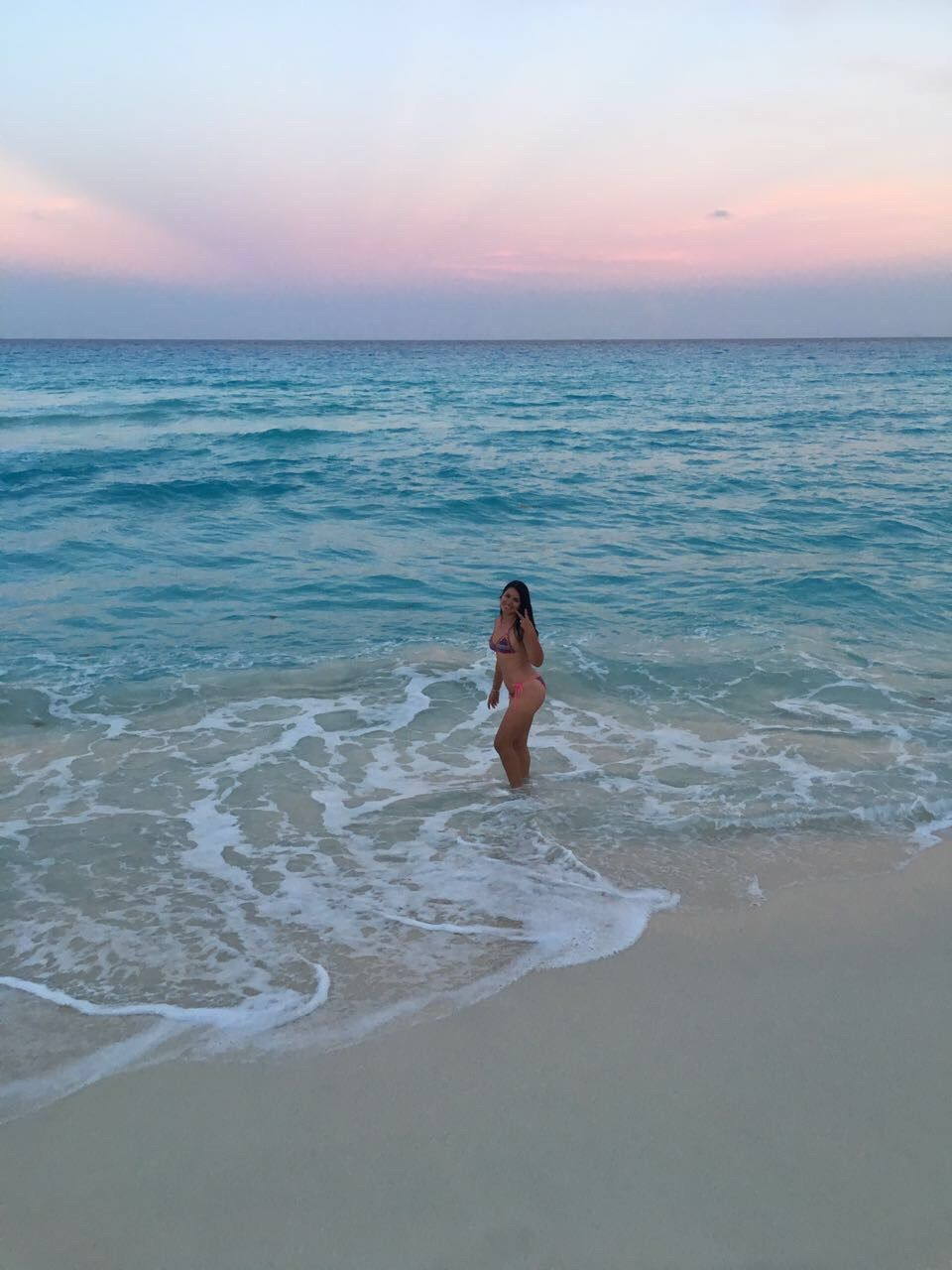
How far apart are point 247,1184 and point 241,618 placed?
8.16 m

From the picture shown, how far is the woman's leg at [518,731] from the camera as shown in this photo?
6.38 meters

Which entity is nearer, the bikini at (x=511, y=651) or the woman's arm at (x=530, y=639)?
the woman's arm at (x=530, y=639)

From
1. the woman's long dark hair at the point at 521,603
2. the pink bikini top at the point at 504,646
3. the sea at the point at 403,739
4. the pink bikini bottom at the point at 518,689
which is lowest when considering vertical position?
the sea at the point at 403,739

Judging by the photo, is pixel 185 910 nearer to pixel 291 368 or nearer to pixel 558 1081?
pixel 558 1081

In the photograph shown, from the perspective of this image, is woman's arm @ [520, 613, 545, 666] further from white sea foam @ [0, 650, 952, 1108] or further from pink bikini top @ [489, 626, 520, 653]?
white sea foam @ [0, 650, 952, 1108]

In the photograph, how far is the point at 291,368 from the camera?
235 feet

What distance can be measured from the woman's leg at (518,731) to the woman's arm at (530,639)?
210 mm

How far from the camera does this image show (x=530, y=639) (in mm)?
6352

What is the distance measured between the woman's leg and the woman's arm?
8.3 inches

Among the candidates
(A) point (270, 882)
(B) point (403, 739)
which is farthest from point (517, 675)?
(A) point (270, 882)

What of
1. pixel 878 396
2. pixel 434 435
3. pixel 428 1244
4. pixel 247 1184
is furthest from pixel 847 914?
pixel 878 396

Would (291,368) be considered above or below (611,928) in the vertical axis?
above

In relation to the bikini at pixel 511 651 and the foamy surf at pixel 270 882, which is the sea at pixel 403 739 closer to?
the foamy surf at pixel 270 882

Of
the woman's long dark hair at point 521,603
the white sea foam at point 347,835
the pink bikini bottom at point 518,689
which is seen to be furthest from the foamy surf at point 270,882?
the woman's long dark hair at point 521,603
